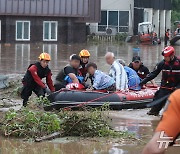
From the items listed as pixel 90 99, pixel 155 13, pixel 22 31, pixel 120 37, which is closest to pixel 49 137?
pixel 90 99

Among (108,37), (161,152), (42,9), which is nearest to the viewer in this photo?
(161,152)

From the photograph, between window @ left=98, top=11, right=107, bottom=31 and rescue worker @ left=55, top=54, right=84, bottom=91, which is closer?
rescue worker @ left=55, top=54, right=84, bottom=91

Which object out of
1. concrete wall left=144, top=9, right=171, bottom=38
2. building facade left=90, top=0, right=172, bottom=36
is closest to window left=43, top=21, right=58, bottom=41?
building facade left=90, top=0, right=172, bottom=36

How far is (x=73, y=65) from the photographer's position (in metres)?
13.7

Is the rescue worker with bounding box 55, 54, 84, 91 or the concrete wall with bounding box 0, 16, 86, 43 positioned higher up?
the concrete wall with bounding box 0, 16, 86, 43

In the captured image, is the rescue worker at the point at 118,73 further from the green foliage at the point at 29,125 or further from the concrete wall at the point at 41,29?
the concrete wall at the point at 41,29

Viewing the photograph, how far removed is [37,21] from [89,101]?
127 feet

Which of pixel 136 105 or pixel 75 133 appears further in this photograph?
pixel 136 105

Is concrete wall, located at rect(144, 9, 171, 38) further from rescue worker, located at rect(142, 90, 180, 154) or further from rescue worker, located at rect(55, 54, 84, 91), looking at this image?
rescue worker, located at rect(142, 90, 180, 154)

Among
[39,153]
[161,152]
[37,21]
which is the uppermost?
[37,21]

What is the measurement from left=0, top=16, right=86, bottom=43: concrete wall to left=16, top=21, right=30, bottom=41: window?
29cm

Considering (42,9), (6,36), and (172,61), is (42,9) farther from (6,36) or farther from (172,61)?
(172,61)

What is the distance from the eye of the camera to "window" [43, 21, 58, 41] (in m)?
51.8

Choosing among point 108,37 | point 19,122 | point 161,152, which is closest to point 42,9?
point 108,37
